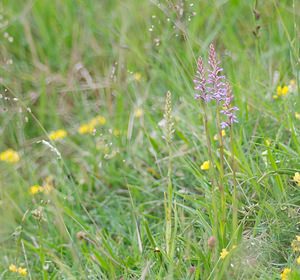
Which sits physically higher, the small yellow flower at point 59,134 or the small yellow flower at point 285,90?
the small yellow flower at point 285,90

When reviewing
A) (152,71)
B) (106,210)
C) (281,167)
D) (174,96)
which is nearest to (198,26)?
(152,71)

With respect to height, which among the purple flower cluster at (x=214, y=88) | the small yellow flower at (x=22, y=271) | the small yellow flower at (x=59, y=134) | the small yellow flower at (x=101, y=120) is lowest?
the small yellow flower at (x=22, y=271)

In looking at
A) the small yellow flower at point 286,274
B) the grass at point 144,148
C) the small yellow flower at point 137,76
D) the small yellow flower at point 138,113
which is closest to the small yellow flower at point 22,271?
the grass at point 144,148

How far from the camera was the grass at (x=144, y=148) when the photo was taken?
2.21 m

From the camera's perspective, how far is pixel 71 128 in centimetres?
371

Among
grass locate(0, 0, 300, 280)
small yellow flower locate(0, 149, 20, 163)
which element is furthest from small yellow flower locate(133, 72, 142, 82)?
small yellow flower locate(0, 149, 20, 163)

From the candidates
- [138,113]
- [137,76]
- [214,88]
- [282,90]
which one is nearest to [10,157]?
[138,113]

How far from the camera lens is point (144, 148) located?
3.21 meters

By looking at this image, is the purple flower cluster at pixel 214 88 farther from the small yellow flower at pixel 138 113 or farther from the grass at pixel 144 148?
the small yellow flower at pixel 138 113

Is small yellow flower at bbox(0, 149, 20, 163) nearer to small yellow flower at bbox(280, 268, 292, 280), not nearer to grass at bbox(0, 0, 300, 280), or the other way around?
grass at bbox(0, 0, 300, 280)

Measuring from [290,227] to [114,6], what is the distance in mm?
2265

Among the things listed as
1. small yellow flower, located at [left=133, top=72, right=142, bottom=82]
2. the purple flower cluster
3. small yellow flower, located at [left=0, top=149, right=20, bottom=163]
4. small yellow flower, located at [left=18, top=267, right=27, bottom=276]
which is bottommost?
small yellow flower, located at [left=18, top=267, right=27, bottom=276]

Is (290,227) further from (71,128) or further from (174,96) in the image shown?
(71,128)

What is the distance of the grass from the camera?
2.21 metres
